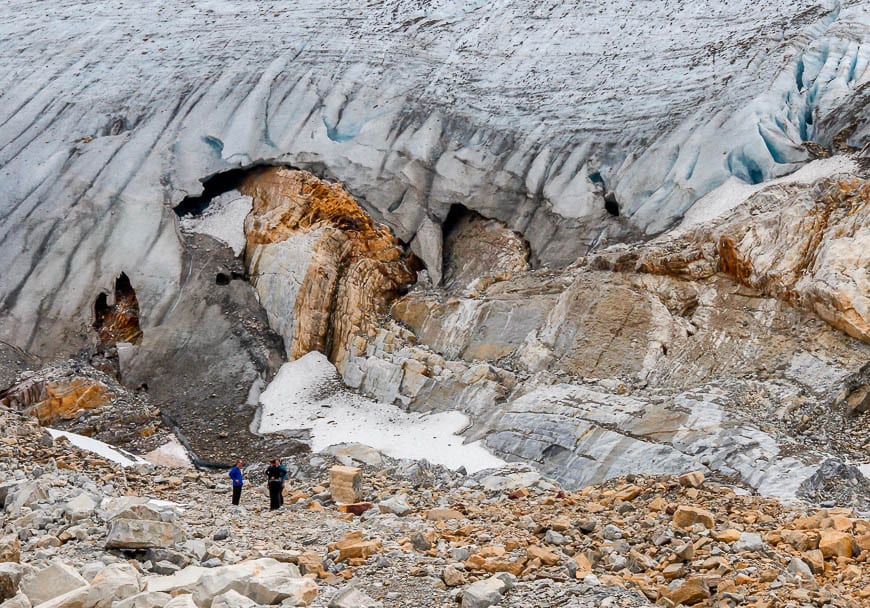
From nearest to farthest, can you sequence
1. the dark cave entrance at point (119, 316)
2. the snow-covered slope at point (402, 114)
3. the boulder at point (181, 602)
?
the boulder at point (181, 602) → the snow-covered slope at point (402, 114) → the dark cave entrance at point (119, 316)

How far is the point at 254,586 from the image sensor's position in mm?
6410

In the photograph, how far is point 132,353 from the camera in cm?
2239

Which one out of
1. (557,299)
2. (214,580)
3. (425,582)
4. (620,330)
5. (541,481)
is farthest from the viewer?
(557,299)

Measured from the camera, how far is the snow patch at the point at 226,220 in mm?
24750

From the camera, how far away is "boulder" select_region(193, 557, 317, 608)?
6.27 metres

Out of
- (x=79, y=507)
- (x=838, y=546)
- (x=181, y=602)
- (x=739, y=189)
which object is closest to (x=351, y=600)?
(x=181, y=602)

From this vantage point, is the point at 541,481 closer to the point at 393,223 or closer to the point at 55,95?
the point at 393,223

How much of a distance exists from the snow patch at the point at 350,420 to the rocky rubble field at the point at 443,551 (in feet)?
15.5

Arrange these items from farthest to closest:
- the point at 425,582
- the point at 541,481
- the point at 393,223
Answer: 1. the point at 393,223
2. the point at 541,481
3. the point at 425,582

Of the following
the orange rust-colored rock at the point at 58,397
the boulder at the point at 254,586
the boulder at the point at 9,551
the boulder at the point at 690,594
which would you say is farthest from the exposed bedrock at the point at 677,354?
the boulder at the point at 9,551

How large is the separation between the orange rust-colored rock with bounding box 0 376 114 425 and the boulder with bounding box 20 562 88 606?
14.4 metres

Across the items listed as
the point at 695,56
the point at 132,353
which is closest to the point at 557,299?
the point at 695,56

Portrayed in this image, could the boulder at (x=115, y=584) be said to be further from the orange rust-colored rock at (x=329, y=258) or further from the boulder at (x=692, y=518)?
the orange rust-colored rock at (x=329, y=258)

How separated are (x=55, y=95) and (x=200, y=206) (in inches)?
259
